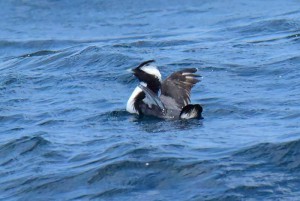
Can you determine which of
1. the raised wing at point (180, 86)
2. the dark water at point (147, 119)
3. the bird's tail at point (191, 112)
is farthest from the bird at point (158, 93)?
the dark water at point (147, 119)

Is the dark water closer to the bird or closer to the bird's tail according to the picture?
the bird's tail

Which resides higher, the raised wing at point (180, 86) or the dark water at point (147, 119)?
the raised wing at point (180, 86)

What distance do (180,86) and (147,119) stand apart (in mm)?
763

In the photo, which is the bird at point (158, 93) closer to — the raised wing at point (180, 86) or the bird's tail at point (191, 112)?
the raised wing at point (180, 86)

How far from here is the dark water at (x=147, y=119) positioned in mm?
9258

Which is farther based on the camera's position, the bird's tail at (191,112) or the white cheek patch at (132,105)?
the white cheek patch at (132,105)

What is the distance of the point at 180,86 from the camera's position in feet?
40.8

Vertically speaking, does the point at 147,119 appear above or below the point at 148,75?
below

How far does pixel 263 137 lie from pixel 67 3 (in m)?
14.2

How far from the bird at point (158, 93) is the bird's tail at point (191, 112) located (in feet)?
0.35

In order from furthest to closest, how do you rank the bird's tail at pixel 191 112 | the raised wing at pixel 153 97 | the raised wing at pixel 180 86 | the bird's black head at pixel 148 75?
the raised wing at pixel 180 86 < the bird's black head at pixel 148 75 < the raised wing at pixel 153 97 < the bird's tail at pixel 191 112

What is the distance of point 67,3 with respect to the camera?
2378 cm

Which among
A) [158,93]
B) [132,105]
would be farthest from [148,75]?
[158,93]

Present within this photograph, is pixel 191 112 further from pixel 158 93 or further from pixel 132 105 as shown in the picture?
pixel 158 93
